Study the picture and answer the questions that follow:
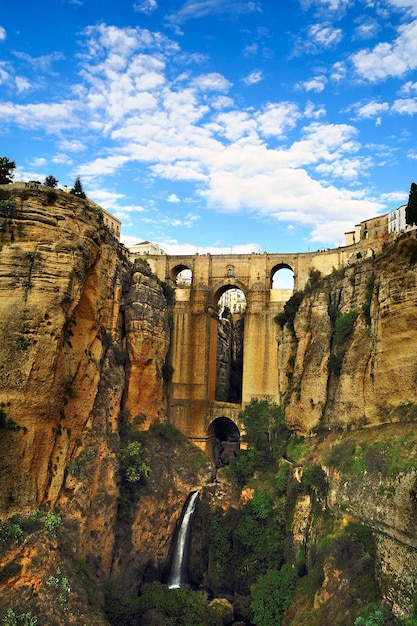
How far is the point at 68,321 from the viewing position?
85.3ft

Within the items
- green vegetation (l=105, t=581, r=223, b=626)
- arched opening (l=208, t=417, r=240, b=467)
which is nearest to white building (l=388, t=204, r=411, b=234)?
arched opening (l=208, t=417, r=240, b=467)

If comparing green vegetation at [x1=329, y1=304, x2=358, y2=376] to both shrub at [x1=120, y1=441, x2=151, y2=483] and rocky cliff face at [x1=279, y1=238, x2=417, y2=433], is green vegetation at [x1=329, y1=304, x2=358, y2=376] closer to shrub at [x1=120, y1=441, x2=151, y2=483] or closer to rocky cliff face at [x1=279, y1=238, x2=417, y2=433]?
rocky cliff face at [x1=279, y1=238, x2=417, y2=433]

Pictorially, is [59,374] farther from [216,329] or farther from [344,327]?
[216,329]

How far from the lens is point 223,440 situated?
48688mm

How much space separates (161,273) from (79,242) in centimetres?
2003

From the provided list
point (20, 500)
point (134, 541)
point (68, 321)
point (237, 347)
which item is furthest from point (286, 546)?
point (237, 347)

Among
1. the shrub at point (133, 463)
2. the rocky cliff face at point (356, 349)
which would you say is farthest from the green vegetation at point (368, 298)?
the shrub at point (133, 463)

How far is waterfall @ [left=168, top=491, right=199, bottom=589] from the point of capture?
32.7 metres

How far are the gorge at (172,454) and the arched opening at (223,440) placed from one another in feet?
14.5

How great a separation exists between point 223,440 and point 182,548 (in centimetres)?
1554

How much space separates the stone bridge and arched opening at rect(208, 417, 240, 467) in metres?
0.87

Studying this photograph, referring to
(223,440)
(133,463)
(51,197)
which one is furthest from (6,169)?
(223,440)

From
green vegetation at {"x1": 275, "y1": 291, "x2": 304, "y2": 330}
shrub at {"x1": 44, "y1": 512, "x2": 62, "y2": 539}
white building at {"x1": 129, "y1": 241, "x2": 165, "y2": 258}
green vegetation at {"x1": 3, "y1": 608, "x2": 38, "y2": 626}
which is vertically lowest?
green vegetation at {"x1": 3, "y1": 608, "x2": 38, "y2": 626}

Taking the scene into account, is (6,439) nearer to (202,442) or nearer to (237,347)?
(202,442)
